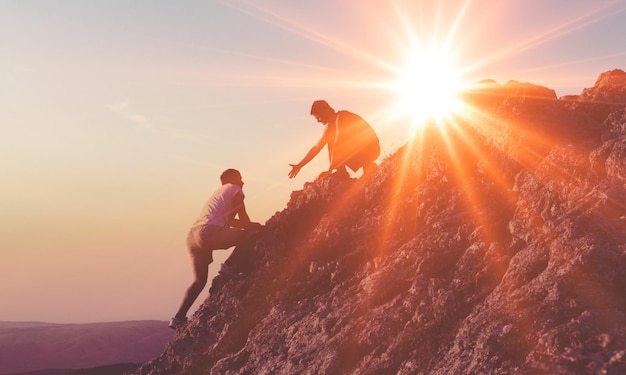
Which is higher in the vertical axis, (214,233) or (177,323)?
(214,233)

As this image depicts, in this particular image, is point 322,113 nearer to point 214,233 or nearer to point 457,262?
point 214,233

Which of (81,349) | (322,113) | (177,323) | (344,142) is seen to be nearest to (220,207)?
(177,323)

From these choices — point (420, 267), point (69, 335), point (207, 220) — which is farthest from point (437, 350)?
point (69, 335)

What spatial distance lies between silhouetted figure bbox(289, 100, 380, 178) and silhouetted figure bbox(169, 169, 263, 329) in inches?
45.8

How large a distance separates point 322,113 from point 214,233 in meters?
3.17

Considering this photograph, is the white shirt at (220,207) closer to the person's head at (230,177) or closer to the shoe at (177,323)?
the person's head at (230,177)

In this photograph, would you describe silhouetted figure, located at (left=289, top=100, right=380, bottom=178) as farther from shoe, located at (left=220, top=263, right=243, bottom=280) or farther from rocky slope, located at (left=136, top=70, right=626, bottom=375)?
shoe, located at (left=220, top=263, right=243, bottom=280)

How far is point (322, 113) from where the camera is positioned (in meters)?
9.20

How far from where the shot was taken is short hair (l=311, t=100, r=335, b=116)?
9203 mm

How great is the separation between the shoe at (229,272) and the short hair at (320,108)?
3342mm

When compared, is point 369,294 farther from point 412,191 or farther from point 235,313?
point 235,313

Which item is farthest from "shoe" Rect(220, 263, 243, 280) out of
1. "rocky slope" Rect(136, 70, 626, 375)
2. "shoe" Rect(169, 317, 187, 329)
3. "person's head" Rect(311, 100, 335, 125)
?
"person's head" Rect(311, 100, 335, 125)

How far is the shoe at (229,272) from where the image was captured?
317 inches

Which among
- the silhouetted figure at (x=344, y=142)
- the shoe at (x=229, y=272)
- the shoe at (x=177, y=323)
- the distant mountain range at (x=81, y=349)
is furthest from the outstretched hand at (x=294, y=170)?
the distant mountain range at (x=81, y=349)
